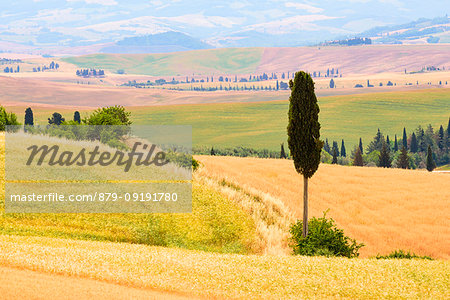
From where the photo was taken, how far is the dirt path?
15.2m

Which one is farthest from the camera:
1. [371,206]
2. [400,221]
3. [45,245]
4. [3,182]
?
[371,206]

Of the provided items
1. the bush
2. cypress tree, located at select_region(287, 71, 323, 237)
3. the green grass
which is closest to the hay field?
the green grass

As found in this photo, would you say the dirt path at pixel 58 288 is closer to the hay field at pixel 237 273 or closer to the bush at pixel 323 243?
the hay field at pixel 237 273

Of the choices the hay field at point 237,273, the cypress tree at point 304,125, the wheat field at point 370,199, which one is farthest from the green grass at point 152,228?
the wheat field at point 370,199

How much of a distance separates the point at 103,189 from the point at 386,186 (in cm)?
3282

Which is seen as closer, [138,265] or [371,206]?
[138,265]

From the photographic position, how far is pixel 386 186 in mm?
58125

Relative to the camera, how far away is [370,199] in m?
52.3

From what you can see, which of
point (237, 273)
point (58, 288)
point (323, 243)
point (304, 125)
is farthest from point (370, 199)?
point (58, 288)

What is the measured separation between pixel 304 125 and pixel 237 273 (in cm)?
1694

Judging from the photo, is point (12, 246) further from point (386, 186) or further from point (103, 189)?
point (386, 186)

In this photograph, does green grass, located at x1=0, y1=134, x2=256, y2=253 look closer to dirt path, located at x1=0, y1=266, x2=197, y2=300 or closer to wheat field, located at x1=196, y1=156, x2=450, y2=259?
wheat field, located at x1=196, y1=156, x2=450, y2=259

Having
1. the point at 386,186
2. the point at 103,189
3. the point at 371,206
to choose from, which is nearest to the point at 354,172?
the point at 386,186

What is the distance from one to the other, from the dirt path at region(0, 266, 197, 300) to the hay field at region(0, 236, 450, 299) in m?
0.74
